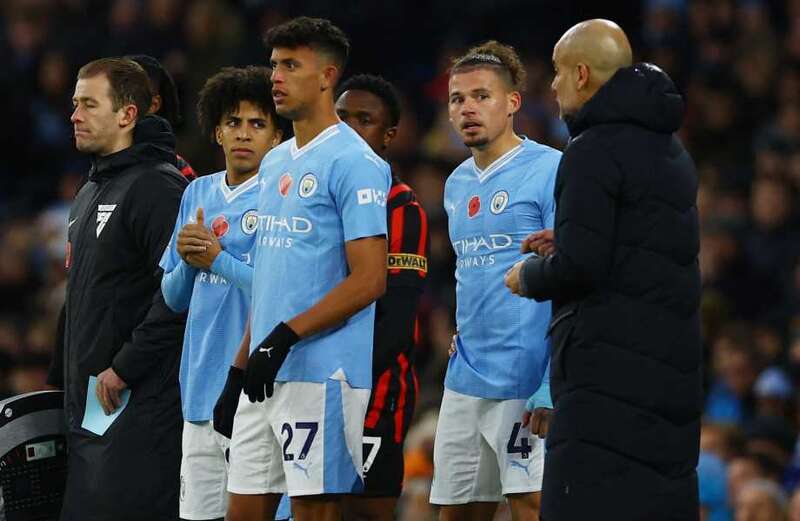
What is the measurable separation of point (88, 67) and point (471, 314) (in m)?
1.94

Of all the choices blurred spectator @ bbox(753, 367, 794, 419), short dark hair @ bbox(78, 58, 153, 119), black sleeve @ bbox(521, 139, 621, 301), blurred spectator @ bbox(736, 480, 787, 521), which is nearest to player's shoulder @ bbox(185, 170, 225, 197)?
short dark hair @ bbox(78, 58, 153, 119)

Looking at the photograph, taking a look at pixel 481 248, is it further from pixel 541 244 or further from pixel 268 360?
pixel 268 360

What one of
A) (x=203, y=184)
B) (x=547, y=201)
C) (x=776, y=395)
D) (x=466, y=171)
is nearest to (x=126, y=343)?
(x=203, y=184)

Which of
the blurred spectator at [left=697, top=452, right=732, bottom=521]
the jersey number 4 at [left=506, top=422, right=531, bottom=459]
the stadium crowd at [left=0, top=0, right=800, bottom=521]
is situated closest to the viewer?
the jersey number 4 at [left=506, top=422, right=531, bottom=459]

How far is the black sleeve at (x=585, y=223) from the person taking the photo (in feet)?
15.8

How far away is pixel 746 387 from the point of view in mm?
9805

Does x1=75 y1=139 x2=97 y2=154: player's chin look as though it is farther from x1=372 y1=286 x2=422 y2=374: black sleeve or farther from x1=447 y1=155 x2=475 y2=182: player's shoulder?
x1=447 y1=155 x2=475 y2=182: player's shoulder

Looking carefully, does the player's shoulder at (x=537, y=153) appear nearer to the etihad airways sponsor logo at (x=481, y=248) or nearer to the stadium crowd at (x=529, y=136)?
the etihad airways sponsor logo at (x=481, y=248)

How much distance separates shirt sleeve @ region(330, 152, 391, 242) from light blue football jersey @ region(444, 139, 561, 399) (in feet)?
2.51

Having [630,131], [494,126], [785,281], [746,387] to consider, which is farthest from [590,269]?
[785,281]

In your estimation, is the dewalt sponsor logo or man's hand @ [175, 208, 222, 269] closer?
man's hand @ [175, 208, 222, 269]

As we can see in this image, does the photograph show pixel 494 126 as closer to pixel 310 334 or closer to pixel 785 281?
pixel 310 334

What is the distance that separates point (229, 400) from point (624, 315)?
1485 millimetres

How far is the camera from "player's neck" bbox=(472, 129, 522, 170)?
6209mm
